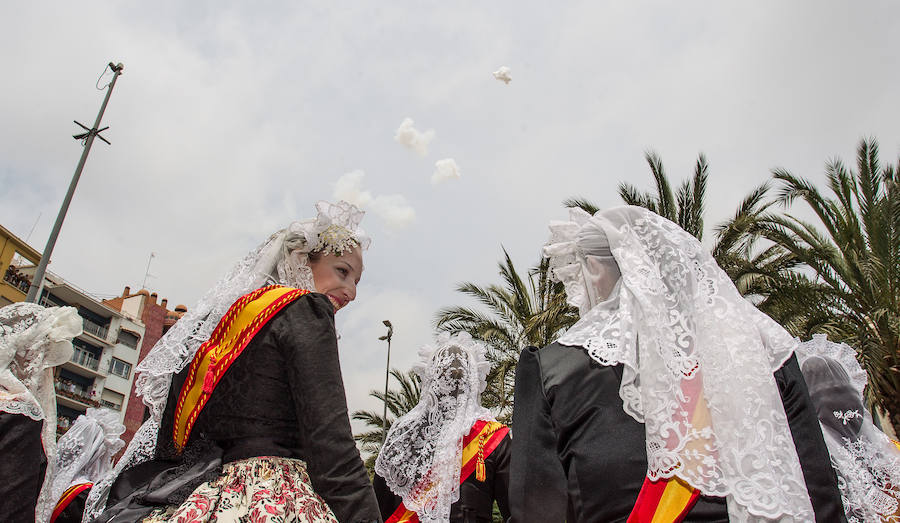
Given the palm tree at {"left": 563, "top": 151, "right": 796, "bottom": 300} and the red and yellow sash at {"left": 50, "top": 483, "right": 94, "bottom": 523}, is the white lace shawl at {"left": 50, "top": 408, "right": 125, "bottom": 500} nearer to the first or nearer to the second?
the red and yellow sash at {"left": 50, "top": 483, "right": 94, "bottom": 523}

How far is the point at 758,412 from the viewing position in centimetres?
177

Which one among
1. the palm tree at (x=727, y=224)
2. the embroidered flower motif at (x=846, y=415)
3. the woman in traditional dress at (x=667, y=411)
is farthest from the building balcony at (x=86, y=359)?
the woman in traditional dress at (x=667, y=411)

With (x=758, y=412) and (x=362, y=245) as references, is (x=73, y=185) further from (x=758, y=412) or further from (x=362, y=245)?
(x=758, y=412)

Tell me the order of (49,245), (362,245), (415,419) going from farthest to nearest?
(49,245) < (415,419) < (362,245)

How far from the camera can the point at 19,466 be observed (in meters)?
2.96

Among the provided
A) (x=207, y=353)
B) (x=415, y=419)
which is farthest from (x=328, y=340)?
(x=415, y=419)

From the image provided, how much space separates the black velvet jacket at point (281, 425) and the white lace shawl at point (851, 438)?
2424 mm

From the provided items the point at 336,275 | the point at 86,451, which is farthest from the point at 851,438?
the point at 86,451

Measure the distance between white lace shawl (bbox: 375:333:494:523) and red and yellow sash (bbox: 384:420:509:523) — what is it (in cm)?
8

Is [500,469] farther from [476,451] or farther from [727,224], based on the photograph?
[727,224]

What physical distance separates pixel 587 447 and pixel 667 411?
26 centimetres

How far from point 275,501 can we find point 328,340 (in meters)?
0.53

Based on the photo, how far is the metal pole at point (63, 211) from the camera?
32.4 feet

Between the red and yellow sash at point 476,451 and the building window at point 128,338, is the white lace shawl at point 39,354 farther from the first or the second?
the building window at point 128,338
